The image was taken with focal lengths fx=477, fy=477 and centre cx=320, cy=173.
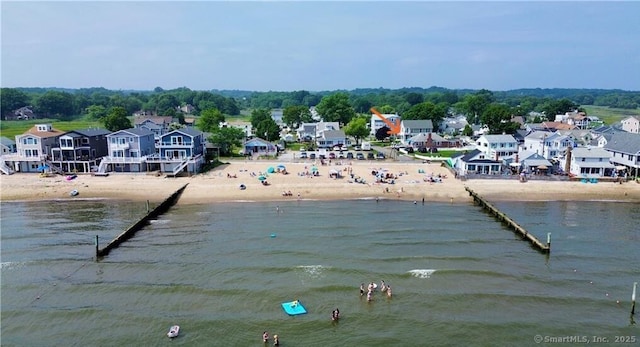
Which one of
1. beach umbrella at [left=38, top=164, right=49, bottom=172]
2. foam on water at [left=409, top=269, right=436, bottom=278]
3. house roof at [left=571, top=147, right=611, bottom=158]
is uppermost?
house roof at [left=571, top=147, right=611, bottom=158]

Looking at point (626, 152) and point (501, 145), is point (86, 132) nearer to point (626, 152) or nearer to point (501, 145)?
point (501, 145)

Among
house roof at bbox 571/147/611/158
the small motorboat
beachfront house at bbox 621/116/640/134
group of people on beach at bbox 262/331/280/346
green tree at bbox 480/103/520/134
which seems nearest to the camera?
group of people on beach at bbox 262/331/280/346

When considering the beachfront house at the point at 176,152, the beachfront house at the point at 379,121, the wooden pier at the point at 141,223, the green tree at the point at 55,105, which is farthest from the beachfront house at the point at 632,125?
the green tree at the point at 55,105

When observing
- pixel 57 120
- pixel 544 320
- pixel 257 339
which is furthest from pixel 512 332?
pixel 57 120

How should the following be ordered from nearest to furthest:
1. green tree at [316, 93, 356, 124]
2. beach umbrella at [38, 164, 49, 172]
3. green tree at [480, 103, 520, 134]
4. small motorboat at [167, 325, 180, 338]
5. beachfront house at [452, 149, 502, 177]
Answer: small motorboat at [167, 325, 180, 338]
beachfront house at [452, 149, 502, 177]
beach umbrella at [38, 164, 49, 172]
green tree at [480, 103, 520, 134]
green tree at [316, 93, 356, 124]

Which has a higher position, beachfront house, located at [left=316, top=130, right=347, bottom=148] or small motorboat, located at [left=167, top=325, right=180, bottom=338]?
beachfront house, located at [left=316, top=130, right=347, bottom=148]

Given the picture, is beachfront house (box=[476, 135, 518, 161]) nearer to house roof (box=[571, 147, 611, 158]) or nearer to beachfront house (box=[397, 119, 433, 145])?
house roof (box=[571, 147, 611, 158])

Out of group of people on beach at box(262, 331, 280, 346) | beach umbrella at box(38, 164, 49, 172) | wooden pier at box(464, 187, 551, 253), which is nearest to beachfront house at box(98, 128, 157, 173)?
beach umbrella at box(38, 164, 49, 172)

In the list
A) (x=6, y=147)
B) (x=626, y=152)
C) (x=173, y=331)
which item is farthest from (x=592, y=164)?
(x=6, y=147)

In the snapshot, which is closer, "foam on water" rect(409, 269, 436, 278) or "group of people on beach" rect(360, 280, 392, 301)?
"group of people on beach" rect(360, 280, 392, 301)
